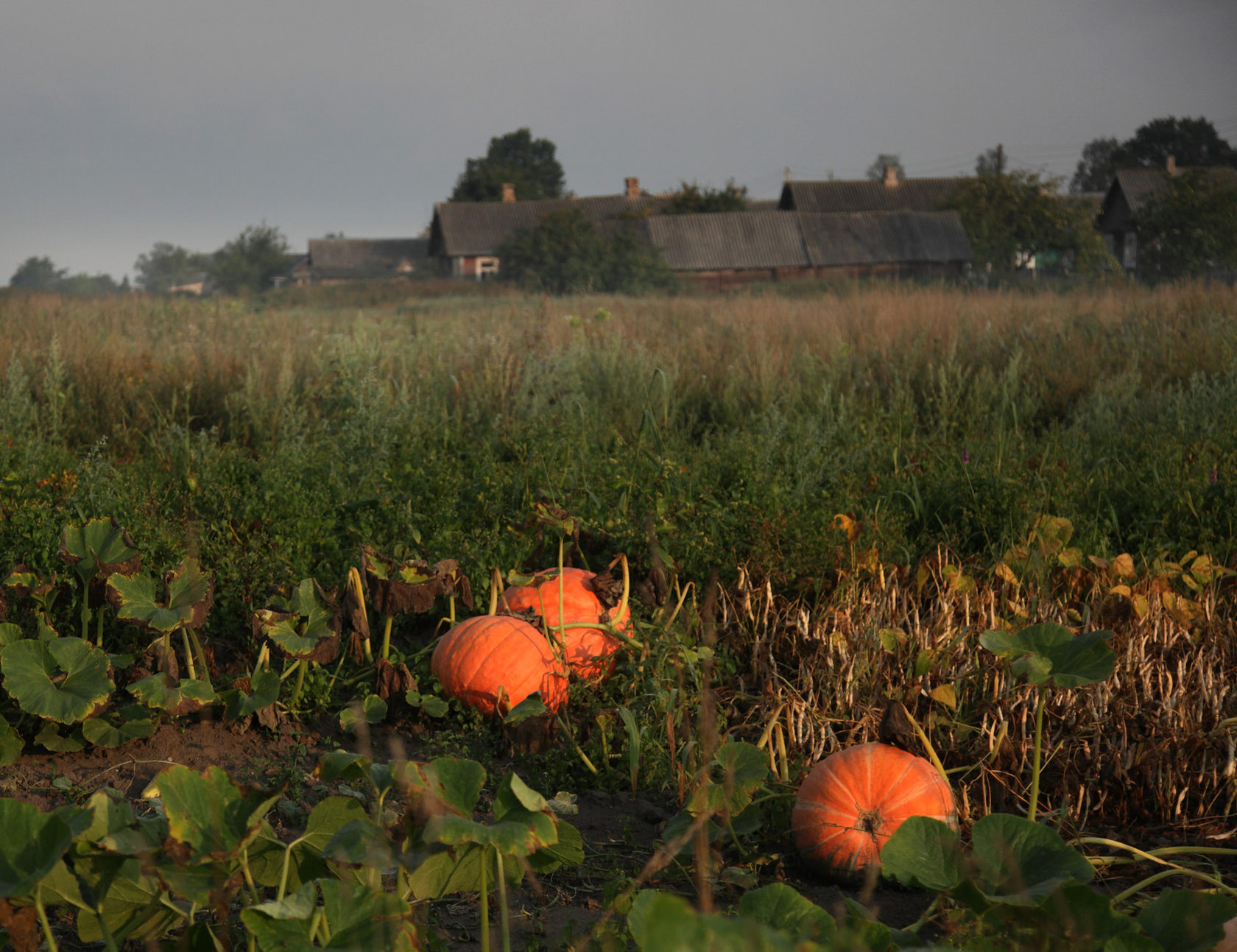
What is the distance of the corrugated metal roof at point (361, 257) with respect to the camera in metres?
67.0

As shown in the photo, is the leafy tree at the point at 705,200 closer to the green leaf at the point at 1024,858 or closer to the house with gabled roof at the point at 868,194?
the house with gabled roof at the point at 868,194

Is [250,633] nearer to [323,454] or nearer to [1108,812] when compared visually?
[323,454]

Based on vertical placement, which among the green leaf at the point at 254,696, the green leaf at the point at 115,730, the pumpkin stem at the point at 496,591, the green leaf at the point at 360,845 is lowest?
the green leaf at the point at 115,730

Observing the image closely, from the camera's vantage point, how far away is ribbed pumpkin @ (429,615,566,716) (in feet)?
10.1

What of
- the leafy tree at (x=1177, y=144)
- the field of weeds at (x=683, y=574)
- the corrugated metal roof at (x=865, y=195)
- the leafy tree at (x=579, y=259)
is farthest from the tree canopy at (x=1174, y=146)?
the field of weeds at (x=683, y=574)

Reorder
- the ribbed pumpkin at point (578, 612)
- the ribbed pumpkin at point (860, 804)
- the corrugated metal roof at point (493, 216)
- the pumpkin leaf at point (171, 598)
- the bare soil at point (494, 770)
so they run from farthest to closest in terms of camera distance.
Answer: the corrugated metal roof at point (493, 216) < the ribbed pumpkin at point (578, 612) < the pumpkin leaf at point (171, 598) < the ribbed pumpkin at point (860, 804) < the bare soil at point (494, 770)

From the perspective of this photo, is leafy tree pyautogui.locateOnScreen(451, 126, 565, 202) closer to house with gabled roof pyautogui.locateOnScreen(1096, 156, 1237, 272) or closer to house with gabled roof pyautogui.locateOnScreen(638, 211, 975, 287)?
house with gabled roof pyautogui.locateOnScreen(638, 211, 975, 287)

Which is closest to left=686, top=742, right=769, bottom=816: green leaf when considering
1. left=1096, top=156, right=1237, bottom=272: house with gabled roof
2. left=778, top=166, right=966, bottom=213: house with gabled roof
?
left=1096, top=156, right=1237, bottom=272: house with gabled roof

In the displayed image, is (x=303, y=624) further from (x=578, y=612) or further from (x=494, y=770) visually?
(x=578, y=612)

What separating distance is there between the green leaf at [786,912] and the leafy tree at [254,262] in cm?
6741

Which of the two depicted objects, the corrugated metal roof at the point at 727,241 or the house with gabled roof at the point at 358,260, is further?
the house with gabled roof at the point at 358,260

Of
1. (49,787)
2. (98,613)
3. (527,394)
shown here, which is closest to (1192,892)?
(49,787)

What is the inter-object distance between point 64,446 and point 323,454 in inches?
53.4

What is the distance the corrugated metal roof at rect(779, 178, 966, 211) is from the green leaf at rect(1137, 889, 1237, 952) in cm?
4652
